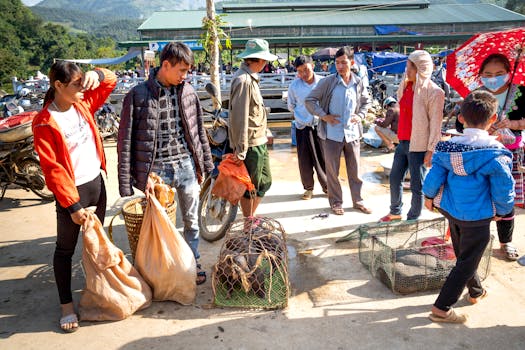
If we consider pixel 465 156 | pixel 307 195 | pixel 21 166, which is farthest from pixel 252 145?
pixel 21 166

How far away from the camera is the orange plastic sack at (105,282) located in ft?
8.64

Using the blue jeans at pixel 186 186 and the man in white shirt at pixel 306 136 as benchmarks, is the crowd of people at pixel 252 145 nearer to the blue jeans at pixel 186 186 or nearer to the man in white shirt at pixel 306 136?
the blue jeans at pixel 186 186

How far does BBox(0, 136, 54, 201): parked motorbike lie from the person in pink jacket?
4.36 metres

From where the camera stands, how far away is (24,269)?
3.58m

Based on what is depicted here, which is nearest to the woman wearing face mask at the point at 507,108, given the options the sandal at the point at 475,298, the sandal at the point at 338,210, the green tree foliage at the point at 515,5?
the sandal at the point at 475,298

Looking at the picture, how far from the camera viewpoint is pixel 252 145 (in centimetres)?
375

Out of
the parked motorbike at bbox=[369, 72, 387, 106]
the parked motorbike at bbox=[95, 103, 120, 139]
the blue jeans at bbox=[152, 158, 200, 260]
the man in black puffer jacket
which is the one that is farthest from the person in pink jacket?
the parked motorbike at bbox=[369, 72, 387, 106]

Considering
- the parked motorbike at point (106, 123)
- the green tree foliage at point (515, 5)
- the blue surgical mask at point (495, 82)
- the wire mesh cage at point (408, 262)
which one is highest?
the green tree foliage at point (515, 5)

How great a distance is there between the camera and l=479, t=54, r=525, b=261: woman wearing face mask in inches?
128

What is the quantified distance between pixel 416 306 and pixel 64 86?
2777 mm

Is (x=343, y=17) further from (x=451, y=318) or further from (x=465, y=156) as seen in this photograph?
(x=451, y=318)

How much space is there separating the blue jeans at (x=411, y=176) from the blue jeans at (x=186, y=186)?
2.10 meters

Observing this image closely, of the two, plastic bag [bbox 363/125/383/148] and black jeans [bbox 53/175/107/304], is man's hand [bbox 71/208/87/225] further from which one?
plastic bag [bbox 363/125/383/148]

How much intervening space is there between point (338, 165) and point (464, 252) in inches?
89.1
